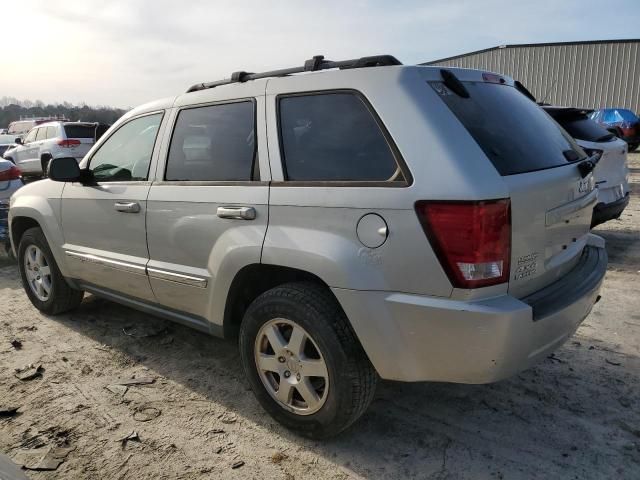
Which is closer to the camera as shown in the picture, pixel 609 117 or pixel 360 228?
pixel 360 228

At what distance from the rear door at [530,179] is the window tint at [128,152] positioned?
6.69 feet

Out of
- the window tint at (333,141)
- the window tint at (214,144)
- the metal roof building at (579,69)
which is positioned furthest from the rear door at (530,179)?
the metal roof building at (579,69)

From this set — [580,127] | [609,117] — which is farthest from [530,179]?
[609,117]

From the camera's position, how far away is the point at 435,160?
2158 millimetres

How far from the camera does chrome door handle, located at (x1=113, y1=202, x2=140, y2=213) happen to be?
3.36 meters

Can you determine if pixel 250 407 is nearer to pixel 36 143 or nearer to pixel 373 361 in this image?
pixel 373 361

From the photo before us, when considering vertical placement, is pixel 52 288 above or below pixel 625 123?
below

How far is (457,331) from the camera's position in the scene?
7.04 ft

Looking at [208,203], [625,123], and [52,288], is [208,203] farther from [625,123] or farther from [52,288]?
[625,123]

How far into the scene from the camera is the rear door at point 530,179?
223cm

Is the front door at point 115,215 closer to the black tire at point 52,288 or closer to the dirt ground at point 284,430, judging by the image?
the black tire at point 52,288

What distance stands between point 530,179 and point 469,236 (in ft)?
1.55

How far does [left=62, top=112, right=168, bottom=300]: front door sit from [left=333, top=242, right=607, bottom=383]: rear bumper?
1720mm

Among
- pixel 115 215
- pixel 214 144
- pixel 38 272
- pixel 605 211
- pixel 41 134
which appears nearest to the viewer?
pixel 214 144
